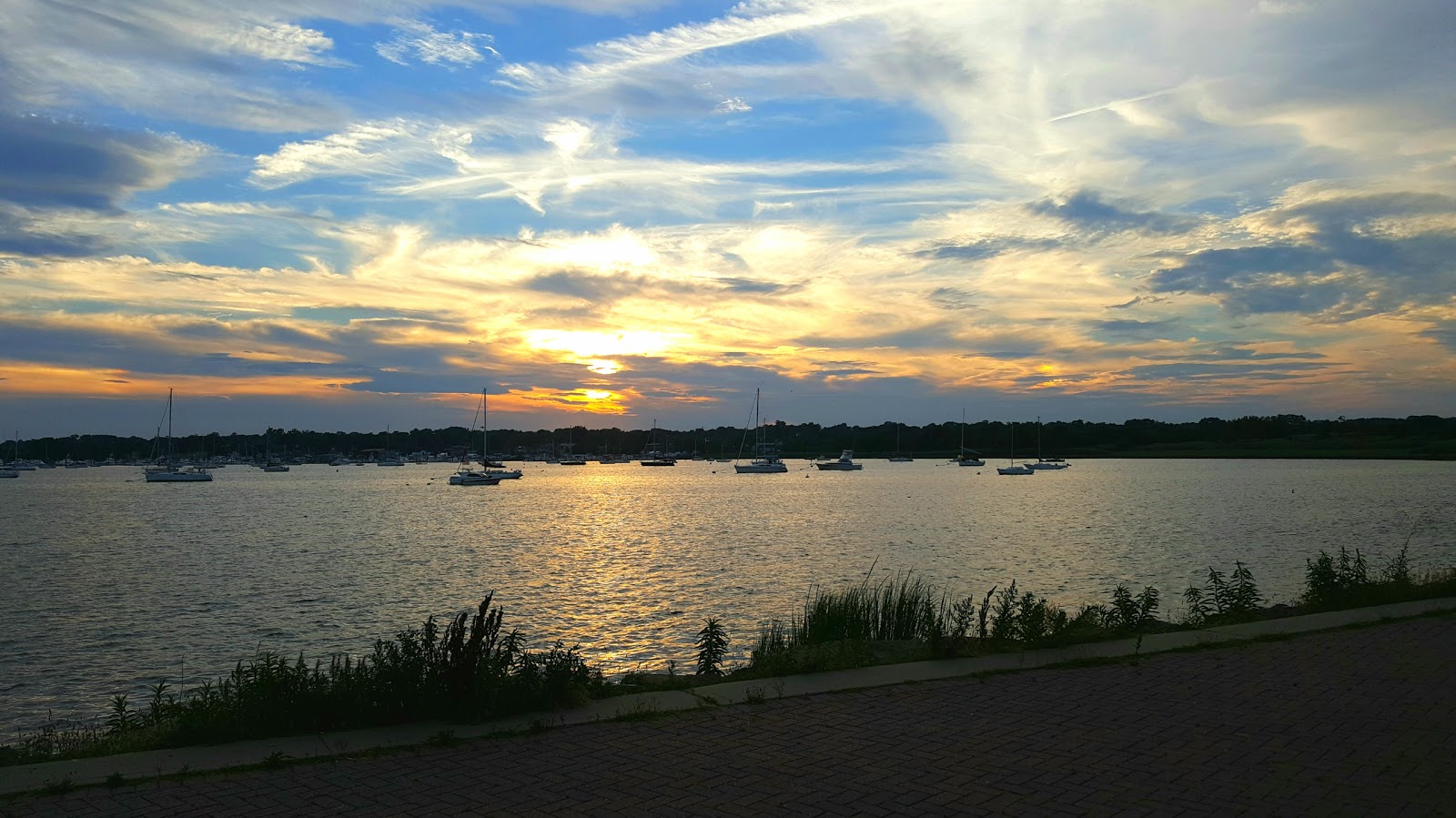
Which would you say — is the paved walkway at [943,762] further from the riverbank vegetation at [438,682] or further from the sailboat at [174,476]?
the sailboat at [174,476]

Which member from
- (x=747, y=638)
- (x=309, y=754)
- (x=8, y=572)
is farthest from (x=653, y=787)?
(x=8, y=572)

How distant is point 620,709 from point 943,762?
3.32 metres

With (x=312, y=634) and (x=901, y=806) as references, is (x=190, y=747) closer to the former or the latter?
(x=901, y=806)

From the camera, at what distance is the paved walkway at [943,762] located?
6.84 m

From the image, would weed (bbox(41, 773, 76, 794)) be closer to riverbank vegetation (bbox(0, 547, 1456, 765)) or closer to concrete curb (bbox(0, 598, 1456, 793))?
concrete curb (bbox(0, 598, 1456, 793))

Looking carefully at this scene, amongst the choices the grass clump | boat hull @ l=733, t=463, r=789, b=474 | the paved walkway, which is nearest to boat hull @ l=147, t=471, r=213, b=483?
boat hull @ l=733, t=463, r=789, b=474

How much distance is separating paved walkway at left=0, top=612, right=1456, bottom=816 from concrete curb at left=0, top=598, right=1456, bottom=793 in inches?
10.9

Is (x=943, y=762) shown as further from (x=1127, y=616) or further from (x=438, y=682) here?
(x=1127, y=616)

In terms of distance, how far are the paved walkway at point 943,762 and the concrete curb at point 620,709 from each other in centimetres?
28

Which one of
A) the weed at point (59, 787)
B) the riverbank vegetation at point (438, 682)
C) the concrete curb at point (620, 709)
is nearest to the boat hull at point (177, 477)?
the riverbank vegetation at point (438, 682)

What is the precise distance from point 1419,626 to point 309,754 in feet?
49.5

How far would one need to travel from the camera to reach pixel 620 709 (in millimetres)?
9648

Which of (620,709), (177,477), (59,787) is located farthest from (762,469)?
(59,787)

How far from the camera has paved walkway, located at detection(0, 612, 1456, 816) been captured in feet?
22.5
